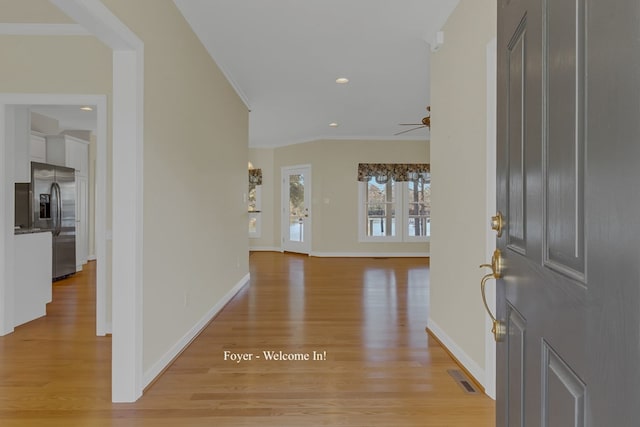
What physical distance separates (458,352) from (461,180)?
1218 millimetres

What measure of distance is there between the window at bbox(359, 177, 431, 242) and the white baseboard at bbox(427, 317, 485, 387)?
494 cm

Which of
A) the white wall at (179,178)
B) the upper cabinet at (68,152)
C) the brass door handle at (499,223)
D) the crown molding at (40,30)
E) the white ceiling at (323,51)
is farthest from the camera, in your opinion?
the upper cabinet at (68,152)

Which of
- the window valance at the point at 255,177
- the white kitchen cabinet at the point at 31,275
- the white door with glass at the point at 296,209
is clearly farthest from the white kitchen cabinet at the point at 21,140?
the white door with glass at the point at 296,209

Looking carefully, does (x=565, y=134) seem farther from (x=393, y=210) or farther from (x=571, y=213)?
(x=393, y=210)

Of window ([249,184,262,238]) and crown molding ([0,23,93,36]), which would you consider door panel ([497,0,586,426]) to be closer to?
crown molding ([0,23,93,36])

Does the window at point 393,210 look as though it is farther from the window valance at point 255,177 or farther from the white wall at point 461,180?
the white wall at point 461,180

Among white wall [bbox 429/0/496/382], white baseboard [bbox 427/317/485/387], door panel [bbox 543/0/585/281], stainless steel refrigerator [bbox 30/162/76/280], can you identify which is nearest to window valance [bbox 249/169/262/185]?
stainless steel refrigerator [bbox 30/162/76/280]

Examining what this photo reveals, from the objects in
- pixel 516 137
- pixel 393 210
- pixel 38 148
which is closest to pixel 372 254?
pixel 393 210

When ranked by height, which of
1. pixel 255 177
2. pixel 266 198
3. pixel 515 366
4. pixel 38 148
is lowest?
pixel 515 366

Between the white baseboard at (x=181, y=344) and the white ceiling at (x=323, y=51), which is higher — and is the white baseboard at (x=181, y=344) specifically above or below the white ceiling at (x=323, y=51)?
below

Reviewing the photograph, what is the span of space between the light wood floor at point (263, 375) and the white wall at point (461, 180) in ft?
1.06

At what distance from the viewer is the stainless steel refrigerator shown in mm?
5035

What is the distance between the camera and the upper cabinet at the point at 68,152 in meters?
5.93

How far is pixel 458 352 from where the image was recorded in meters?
2.57
